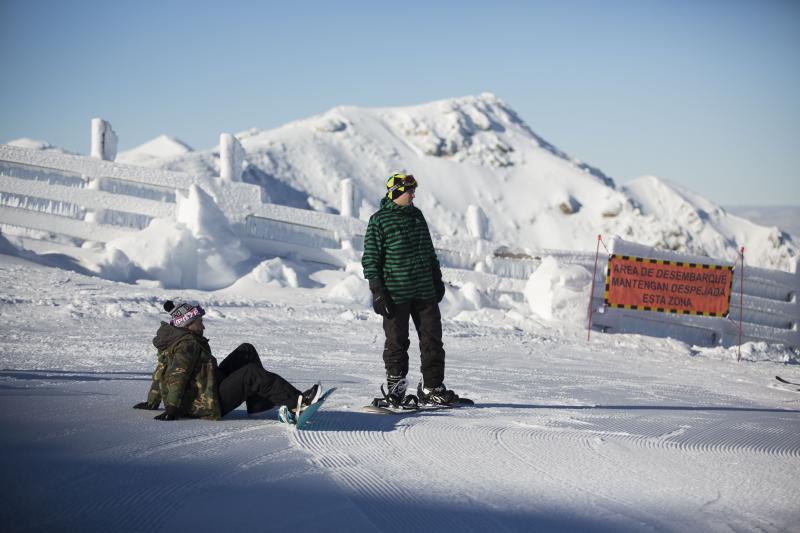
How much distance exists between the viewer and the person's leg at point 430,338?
5.91 metres

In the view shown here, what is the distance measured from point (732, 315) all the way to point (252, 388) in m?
14.0

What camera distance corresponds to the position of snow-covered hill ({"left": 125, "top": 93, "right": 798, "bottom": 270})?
3064cm

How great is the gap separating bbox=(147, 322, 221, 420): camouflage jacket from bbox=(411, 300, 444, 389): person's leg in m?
1.62

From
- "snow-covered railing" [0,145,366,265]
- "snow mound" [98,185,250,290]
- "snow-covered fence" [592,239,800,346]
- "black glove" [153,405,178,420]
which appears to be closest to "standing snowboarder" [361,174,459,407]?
"black glove" [153,405,178,420]

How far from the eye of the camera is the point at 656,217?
35531 millimetres

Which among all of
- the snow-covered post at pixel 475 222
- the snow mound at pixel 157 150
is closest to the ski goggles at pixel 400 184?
the snow-covered post at pixel 475 222

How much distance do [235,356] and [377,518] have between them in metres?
2.11

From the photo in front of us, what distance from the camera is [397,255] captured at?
579 centimetres

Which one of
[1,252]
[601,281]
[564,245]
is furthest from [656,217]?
[1,252]

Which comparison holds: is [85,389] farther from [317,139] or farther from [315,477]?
[317,139]

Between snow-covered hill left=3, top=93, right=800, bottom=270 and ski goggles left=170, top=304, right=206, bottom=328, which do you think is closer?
ski goggles left=170, top=304, right=206, bottom=328

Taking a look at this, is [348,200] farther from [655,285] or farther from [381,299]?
[381,299]

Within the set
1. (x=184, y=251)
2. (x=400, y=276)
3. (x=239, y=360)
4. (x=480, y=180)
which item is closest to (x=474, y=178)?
(x=480, y=180)

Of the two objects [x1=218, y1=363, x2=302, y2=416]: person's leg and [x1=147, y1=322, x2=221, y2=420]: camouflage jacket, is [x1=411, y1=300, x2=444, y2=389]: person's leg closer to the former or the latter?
[x1=218, y1=363, x2=302, y2=416]: person's leg
